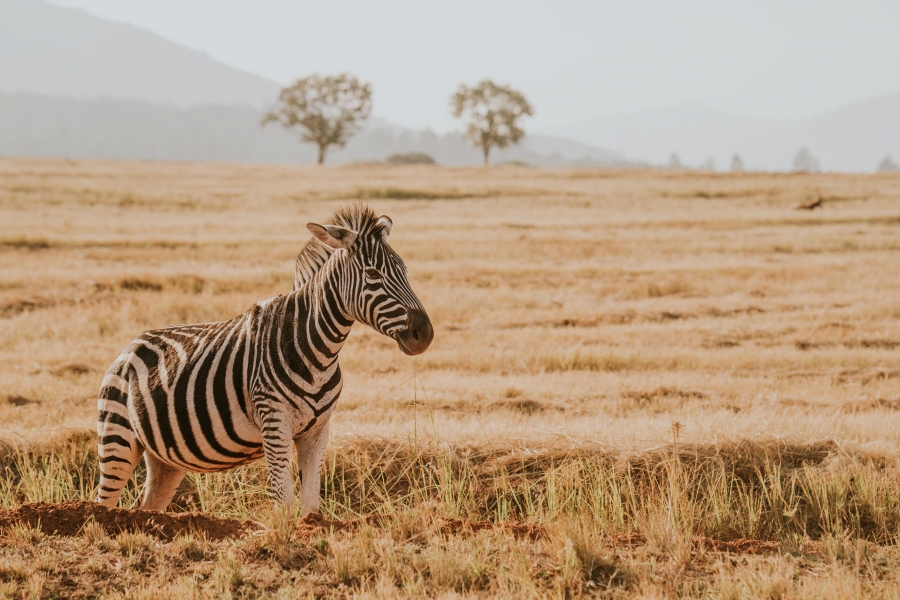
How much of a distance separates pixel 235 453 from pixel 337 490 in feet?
6.92

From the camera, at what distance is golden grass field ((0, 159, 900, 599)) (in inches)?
201

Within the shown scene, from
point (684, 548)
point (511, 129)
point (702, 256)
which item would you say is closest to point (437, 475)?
point (684, 548)

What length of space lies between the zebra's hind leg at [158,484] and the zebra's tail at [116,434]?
0.87 feet

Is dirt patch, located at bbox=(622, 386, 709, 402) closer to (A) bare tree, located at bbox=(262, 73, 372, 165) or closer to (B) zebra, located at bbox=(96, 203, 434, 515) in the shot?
(B) zebra, located at bbox=(96, 203, 434, 515)

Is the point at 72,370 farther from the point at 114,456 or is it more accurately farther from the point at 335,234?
the point at 335,234

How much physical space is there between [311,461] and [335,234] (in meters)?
1.71

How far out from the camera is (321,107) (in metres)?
A: 83.9

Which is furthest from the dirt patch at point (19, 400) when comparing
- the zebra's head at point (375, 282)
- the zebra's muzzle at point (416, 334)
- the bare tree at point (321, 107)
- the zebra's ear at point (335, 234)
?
the bare tree at point (321, 107)

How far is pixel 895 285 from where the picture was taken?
65.6 ft

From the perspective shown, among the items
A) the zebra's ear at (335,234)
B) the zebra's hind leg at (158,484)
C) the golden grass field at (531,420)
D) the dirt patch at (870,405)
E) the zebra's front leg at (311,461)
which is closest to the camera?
the golden grass field at (531,420)

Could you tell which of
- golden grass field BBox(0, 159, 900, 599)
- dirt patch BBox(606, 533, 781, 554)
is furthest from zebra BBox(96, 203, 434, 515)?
dirt patch BBox(606, 533, 781, 554)

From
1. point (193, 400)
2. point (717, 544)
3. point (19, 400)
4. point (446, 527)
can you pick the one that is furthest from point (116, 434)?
point (19, 400)

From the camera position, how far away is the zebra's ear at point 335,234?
5.31 meters

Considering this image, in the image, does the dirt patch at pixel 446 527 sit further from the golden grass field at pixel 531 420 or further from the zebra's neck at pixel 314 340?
the zebra's neck at pixel 314 340
